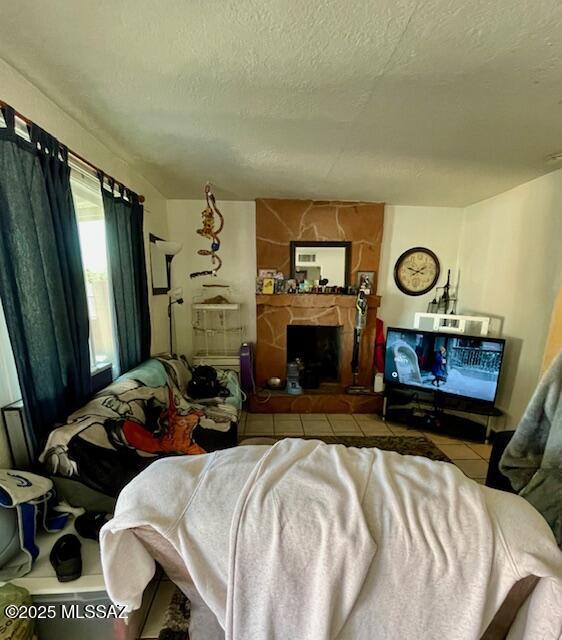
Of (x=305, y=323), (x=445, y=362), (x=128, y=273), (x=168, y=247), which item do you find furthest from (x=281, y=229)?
(x=445, y=362)

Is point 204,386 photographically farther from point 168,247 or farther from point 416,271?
point 416,271

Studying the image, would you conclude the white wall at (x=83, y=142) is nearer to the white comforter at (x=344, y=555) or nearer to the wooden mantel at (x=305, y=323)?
the wooden mantel at (x=305, y=323)

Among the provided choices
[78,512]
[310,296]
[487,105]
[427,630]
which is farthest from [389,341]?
[78,512]

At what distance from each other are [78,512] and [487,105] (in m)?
2.66

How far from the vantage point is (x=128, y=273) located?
85.7 inches

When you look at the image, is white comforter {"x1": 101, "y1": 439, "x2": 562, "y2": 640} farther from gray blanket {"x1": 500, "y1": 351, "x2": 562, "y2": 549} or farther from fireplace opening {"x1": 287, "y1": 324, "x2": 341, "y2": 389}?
fireplace opening {"x1": 287, "y1": 324, "x2": 341, "y2": 389}

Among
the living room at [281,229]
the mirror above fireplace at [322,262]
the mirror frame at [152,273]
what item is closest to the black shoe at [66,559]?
the living room at [281,229]

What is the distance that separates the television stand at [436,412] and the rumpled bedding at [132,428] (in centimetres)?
164

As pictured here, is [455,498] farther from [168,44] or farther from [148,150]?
[148,150]

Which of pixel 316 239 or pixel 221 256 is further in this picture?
pixel 221 256

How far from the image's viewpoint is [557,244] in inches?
86.6

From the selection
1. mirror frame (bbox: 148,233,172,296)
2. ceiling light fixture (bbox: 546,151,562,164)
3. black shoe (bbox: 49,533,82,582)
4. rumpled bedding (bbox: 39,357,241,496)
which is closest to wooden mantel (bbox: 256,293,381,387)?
rumpled bedding (bbox: 39,357,241,496)

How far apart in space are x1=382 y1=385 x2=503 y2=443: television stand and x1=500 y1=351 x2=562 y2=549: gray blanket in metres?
1.31

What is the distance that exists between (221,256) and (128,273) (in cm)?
140
